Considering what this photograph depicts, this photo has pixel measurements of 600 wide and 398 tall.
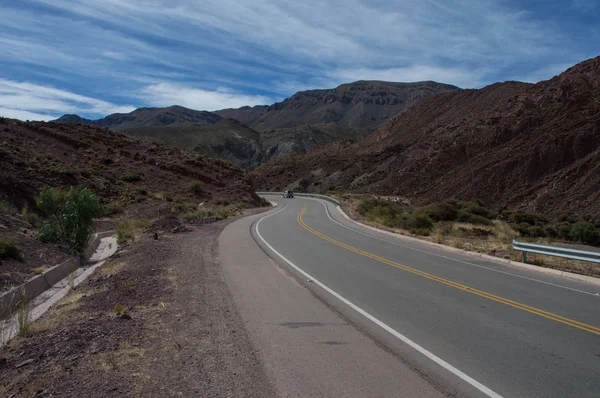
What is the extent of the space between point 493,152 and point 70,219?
50984mm

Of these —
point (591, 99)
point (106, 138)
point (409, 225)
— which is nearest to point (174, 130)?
point (106, 138)

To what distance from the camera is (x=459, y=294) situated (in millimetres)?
9219

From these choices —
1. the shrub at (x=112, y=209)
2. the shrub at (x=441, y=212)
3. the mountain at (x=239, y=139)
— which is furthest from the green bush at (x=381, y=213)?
the mountain at (x=239, y=139)

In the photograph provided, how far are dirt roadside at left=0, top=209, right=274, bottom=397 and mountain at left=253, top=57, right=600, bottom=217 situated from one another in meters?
36.5

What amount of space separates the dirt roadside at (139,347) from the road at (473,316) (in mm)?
2047

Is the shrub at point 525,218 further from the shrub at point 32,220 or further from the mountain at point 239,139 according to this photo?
Result: the mountain at point 239,139

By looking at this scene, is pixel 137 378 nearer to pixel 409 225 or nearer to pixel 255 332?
pixel 255 332

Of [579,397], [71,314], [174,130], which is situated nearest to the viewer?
[579,397]

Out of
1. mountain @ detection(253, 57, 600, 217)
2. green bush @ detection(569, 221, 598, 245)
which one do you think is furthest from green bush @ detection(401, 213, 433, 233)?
mountain @ detection(253, 57, 600, 217)

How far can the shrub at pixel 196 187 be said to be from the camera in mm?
42875

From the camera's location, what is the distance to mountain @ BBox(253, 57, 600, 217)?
44.6 meters

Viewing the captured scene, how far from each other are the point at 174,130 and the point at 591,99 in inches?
3896

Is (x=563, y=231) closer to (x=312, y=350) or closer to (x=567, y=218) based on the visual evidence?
(x=567, y=218)

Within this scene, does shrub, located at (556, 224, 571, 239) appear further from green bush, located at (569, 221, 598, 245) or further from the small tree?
the small tree
